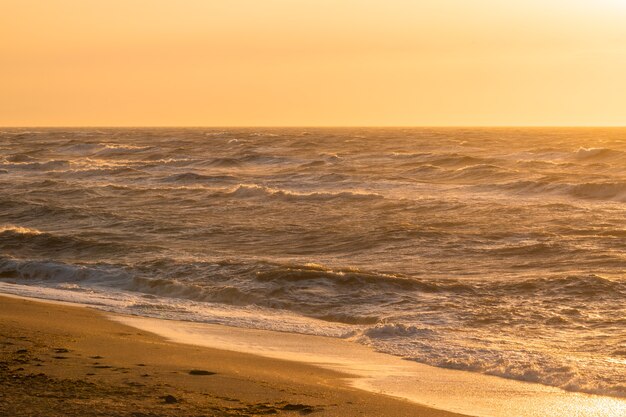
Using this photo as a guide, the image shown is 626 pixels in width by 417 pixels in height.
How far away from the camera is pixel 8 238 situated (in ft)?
72.1

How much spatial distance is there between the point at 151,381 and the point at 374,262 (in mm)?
10459

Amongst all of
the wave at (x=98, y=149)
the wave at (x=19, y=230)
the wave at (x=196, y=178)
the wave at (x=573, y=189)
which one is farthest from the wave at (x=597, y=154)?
the wave at (x=19, y=230)

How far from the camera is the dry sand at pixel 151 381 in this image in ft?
23.1

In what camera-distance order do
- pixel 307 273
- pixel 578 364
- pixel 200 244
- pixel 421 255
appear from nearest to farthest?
pixel 578 364
pixel 307 273
pixel 421 255
pixel 200 244

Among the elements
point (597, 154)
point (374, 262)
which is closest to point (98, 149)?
point (597, 154)

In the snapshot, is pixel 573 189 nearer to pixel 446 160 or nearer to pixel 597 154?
pixel 446 160

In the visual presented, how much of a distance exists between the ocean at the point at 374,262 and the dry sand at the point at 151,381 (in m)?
2.11

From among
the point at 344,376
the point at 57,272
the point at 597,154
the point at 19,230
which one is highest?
the point at 597,154

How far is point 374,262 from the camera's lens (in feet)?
59.5

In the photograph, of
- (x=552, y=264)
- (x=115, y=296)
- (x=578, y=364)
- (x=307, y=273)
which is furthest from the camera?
(x=552, y=264)

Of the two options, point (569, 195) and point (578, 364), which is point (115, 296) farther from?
point (569, 195)

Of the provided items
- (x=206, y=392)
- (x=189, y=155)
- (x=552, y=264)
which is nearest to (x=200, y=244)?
(x=552, y=264)

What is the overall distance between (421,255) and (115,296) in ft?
21.6

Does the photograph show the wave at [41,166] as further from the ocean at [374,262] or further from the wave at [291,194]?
the wave at [291,194]
